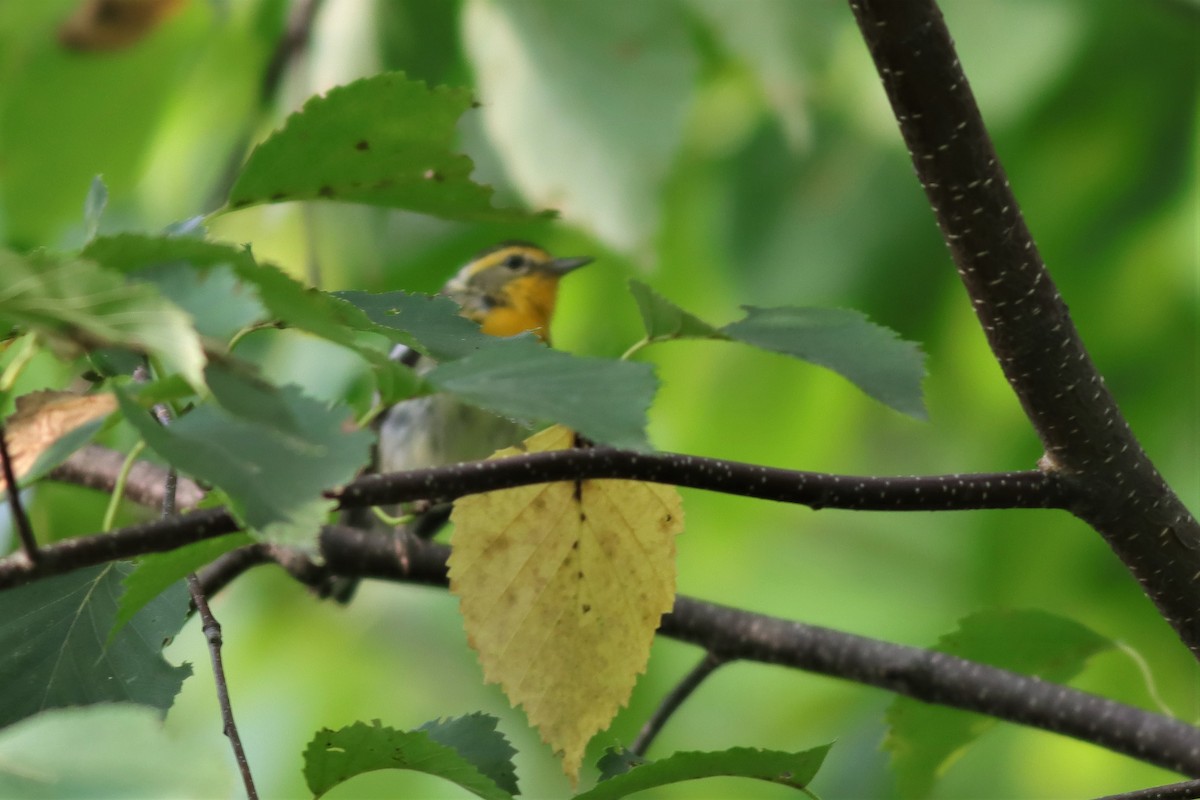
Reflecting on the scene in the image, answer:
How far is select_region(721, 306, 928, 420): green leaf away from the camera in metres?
0.71

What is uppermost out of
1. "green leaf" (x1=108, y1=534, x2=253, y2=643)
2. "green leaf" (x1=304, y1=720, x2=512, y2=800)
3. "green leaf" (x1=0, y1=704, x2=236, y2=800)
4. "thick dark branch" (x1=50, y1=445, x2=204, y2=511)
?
"thick dark branch" (x1=50, y1=445, x2=204, y2=511)

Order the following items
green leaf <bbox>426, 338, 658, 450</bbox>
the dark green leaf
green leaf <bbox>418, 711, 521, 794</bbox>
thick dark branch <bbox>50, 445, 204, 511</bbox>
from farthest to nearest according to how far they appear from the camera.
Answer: thick dark branch <bbox>50, 445, 204, 511</bbox> → green leaf <bbox>418, 711, 521, 794</bbox> → the dark green leaf → green leaf <bbox>426, 338, 658, 450</bbox>

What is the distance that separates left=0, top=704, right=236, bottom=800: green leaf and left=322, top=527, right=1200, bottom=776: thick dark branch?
77 centimetres

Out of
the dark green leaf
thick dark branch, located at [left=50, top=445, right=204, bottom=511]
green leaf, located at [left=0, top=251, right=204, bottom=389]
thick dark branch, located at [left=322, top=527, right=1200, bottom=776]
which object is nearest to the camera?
green leaf, located at [left=0, top=251, right=204, bottom=389]

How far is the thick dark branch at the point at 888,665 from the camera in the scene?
43.7 inches

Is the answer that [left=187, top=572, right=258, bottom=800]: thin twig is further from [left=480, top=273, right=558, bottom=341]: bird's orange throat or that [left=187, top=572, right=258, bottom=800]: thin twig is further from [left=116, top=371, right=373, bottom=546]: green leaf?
[left=480, top=273, right=558, bottom=341]: bird's orange throat

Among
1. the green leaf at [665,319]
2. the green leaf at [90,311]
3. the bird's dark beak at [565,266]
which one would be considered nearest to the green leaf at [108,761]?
the green leaf at [90,311]

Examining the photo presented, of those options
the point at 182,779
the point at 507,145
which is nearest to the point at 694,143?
the point at 507,145

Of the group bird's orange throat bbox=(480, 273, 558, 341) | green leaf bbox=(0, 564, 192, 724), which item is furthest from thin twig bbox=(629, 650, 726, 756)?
bird's orange throat bbox=(480, 273, 558, 341)

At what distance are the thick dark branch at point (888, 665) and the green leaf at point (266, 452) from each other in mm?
811

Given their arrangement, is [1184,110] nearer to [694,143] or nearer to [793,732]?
[694,143]

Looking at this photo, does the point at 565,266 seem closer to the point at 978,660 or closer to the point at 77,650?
the point at 978,660

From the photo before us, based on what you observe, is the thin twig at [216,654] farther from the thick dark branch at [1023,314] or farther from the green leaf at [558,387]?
the thick dark branch at [1023,314]

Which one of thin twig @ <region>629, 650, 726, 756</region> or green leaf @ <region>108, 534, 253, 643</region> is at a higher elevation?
thin twig @ <region>629, 650, 726, 756</region>
